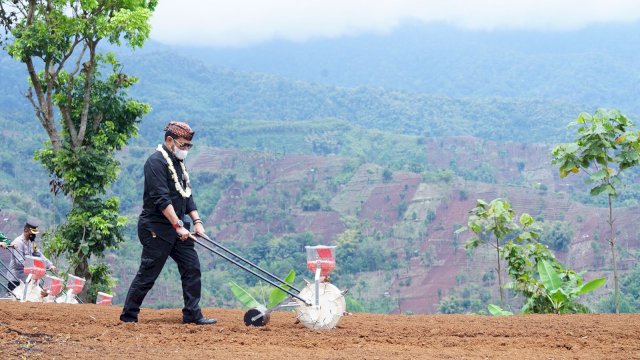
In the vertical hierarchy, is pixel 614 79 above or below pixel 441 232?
above

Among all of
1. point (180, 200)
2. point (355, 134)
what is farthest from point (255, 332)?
point (355, 134)

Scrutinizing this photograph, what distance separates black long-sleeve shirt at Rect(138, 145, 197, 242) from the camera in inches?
357

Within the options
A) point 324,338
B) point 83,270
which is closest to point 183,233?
point 324,338

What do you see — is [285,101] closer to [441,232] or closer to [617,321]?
[441,232]

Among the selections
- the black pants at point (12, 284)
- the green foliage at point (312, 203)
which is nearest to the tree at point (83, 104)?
the black pants at point (12, 284)

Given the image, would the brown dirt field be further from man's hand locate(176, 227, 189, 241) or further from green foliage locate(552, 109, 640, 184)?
green foliage locate(552, 109, 640, 184)

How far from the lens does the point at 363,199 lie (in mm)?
90875

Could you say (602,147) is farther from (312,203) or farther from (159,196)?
(312,203)

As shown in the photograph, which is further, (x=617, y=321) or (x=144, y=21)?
(x=144, y=21)

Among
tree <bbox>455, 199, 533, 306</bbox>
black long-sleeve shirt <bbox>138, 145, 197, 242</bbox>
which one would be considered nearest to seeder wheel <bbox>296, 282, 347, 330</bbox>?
black long-sleeve shirt <bbox>138, 145, 197, 242</bbox>

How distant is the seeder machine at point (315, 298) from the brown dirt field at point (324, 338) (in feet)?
0.48

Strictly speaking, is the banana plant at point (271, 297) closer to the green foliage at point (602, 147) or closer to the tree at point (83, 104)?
the green foliage at point (602, 147)

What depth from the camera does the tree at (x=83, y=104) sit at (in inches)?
719

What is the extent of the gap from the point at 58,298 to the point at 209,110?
6048 inches
